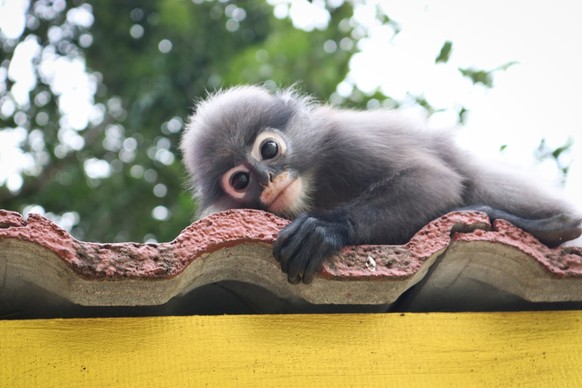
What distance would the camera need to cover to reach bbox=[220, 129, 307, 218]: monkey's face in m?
2.73

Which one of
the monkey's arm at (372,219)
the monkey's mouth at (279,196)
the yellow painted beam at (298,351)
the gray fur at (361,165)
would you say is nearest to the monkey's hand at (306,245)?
the monkey's arm at (372,219)

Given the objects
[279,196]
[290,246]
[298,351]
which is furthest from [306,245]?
[279,196]

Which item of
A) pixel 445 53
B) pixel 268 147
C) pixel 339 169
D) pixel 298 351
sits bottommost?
pixel 298 351

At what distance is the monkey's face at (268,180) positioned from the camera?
2.73m

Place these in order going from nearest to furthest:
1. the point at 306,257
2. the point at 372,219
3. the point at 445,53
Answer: the point at 306,257, the point at 372,219, the point at 445,53

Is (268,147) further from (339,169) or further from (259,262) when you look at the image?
(259,262)

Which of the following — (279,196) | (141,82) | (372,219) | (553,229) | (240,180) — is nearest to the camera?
(553,229)

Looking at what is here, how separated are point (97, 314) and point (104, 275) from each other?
0.64ft

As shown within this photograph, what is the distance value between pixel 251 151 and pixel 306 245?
42.3 inches

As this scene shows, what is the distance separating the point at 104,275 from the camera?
1615mm

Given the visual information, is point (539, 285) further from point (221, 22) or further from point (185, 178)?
point (221, 22)

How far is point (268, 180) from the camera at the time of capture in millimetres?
2736

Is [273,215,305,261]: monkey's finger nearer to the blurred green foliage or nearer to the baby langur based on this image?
the baby langur

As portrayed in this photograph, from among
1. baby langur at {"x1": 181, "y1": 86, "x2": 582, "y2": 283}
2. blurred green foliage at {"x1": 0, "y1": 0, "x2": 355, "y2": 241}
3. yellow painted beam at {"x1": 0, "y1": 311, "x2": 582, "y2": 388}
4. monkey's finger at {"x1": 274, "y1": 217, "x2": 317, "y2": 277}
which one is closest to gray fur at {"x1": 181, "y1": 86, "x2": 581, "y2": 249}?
baby langur at {"x1": 181, "y1": 86, "x2": 582, "y2": 283}
